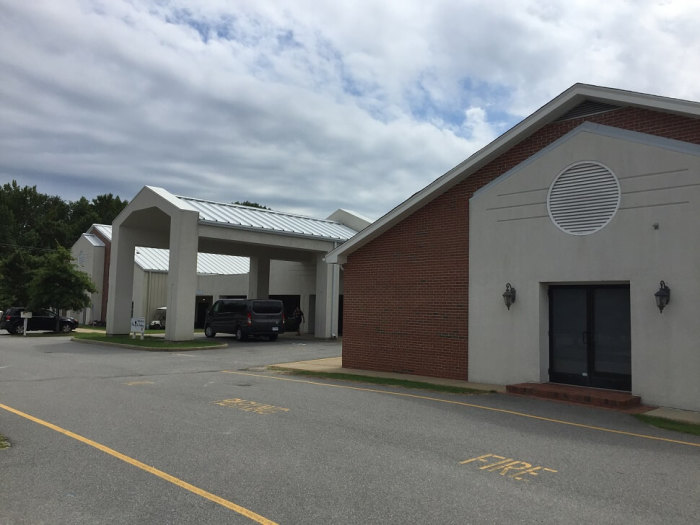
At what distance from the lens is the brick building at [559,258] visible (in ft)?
35.4

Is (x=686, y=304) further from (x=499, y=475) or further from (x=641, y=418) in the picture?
(x=499, y=475)

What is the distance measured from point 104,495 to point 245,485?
125 centimetres

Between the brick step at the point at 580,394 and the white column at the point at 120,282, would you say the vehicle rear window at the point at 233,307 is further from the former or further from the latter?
the brick step at the point at 580,394

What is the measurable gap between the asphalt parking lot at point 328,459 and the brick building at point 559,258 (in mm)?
1905

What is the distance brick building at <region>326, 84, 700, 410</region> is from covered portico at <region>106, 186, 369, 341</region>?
341 inches

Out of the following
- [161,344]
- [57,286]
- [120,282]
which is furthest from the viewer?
[57,286]

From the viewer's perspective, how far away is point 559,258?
1231 centimetres

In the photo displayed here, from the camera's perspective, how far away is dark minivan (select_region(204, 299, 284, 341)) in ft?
90.2

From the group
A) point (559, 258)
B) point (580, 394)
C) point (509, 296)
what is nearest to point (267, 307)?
point (509, 296)

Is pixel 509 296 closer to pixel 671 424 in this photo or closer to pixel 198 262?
pixel 671 424

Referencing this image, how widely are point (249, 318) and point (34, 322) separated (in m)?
14.8

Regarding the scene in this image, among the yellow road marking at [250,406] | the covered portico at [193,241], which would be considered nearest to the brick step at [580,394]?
the yellow road marking at [250,406]

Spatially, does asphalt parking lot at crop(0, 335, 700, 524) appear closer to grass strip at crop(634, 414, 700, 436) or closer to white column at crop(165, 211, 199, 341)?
grass strip at crop(634, 414, 700, 436)

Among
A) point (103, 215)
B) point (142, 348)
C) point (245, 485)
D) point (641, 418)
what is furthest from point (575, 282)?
point (103, 215)
